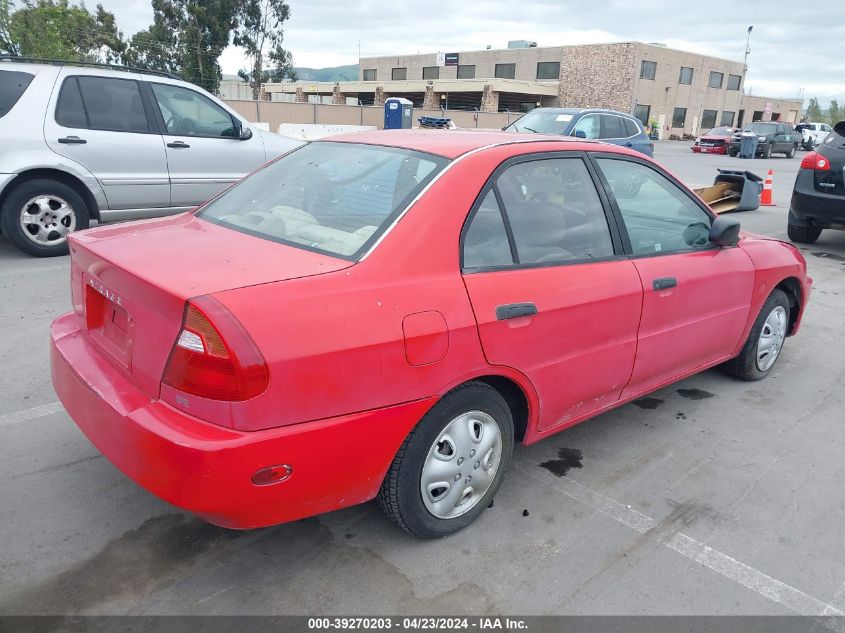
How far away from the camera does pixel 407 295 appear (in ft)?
7.88

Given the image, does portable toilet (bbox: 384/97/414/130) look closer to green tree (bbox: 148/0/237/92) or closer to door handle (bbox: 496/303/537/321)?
door handle (bbox: 496/303/537/321)

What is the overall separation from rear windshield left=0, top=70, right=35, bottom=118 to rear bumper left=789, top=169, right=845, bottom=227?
8887mm

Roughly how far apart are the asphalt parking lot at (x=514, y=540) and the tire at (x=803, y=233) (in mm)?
6262

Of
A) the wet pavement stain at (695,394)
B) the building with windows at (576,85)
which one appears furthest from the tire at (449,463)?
the building with windows at (576,85)

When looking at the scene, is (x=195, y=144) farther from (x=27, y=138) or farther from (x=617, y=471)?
(x=617, y=471)

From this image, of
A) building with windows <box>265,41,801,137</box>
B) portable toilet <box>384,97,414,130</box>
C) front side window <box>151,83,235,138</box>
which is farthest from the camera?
building with windows <box>265,41,801,137</box>

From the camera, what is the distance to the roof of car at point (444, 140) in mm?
2957

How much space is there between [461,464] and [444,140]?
1.48m

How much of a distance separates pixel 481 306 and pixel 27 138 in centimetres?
575

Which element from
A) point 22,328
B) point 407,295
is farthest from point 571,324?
point 22,328

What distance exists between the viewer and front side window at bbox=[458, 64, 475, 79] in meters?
63.5

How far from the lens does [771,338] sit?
4535 millimetres

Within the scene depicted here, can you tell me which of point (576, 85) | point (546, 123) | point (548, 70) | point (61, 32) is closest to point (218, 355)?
point (546, 123)

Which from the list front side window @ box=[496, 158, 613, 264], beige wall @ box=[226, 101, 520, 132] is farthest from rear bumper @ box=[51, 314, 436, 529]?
beige wall @ box=[226, 101, 520, 132]
